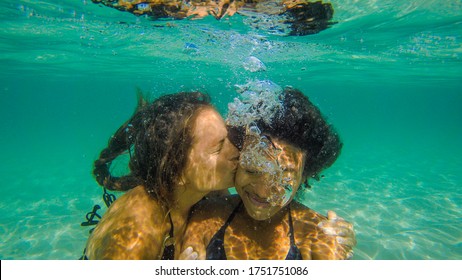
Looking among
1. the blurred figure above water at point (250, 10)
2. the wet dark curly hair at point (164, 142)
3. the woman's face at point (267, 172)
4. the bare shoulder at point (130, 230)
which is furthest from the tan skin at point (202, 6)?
the bare shoulder at point (130, 230)

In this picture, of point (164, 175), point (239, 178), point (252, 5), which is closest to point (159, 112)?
point (164, 175)

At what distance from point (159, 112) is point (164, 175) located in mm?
754

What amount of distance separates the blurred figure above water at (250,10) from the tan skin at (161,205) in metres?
6.99

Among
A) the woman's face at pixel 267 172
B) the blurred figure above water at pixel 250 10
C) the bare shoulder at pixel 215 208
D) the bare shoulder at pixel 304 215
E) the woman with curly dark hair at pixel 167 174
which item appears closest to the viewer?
the woman with curly dark hair at pixel 167 174

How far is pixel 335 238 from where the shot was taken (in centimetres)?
340

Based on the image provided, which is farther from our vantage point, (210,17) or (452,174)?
(452,174)

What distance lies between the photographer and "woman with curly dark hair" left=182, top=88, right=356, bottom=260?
3164 millimetres

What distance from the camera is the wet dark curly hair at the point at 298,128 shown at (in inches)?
128

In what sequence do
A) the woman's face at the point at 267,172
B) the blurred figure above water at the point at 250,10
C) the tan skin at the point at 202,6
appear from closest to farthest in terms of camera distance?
the woman's face at the point at 267,172 < the tan skin at the point at 202,6 < the blurred figure above water at the point at 250,10

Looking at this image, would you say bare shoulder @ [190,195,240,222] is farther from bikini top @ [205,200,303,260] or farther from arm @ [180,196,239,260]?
bikini top @ [205,200,303,260]

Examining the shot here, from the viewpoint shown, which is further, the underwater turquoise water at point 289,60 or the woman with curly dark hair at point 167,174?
the underwater turquoise water at point 289,60

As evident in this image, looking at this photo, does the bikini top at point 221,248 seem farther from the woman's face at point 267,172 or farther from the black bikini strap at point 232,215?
the woman's face at point 267,172

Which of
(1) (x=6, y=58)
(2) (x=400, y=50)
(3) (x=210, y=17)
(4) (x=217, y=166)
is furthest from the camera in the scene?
(1) (x=6, y=58)

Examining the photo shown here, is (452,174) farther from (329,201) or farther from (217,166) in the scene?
(217,166)
